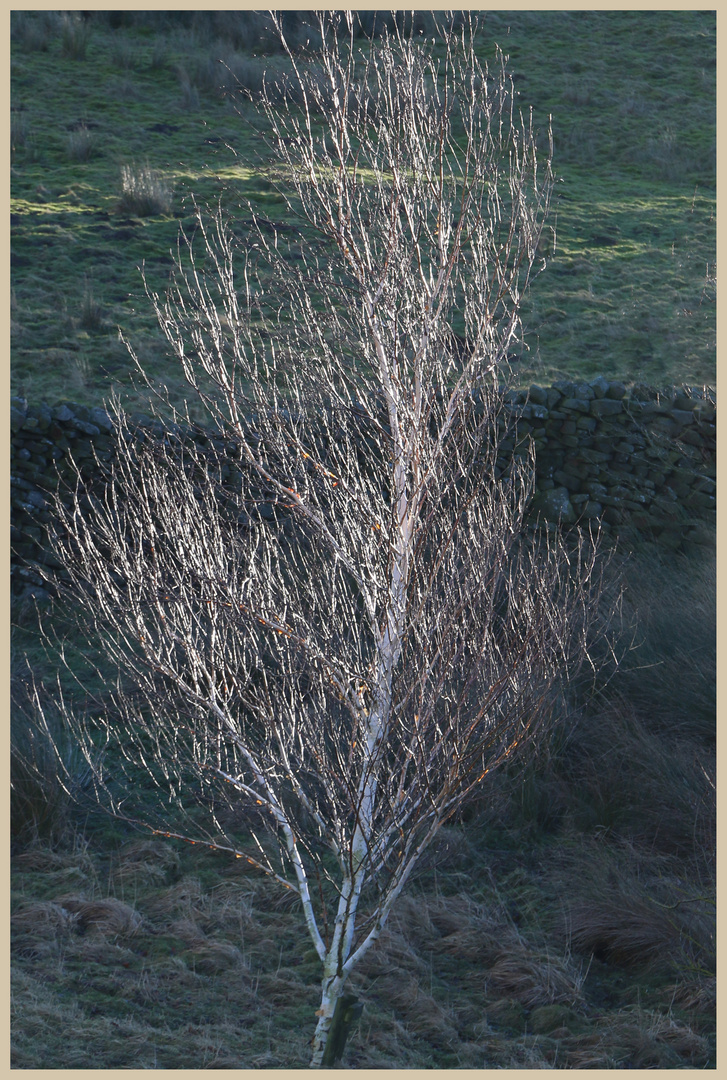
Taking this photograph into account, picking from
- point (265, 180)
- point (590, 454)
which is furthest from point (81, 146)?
point (590, 454)

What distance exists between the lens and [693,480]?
1045cm

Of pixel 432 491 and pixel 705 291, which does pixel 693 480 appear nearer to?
pixel 705 291

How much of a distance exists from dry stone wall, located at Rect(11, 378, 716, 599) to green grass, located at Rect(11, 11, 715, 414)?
91 centimetres

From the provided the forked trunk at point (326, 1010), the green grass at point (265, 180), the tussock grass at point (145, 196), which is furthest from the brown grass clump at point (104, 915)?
the tussock grass at point (145, 196)

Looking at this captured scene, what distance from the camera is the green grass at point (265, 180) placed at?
1252 centimetres

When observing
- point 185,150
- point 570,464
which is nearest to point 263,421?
point 570,464

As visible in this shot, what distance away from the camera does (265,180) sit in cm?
1318

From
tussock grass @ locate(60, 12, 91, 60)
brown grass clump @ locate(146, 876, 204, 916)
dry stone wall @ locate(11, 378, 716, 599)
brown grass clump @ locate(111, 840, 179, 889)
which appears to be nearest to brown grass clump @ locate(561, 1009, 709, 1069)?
brown grass clump @ locate(146, 876, 204, 916)

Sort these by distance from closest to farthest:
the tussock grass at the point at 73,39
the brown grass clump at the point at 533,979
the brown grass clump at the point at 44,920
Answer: the brown grass clump at the point at 533,979, the brown grass clump at the point at 44,920, the tussock grass at the point at 73,39

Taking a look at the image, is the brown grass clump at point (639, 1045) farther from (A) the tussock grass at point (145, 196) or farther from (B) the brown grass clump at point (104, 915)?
(A) the tussock grass at point (145, 196)

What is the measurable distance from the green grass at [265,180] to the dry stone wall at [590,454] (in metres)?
0.91

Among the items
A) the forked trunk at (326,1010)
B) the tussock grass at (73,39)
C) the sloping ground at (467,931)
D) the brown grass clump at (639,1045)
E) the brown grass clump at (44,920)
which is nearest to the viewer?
the forked trunk at (326,1010)

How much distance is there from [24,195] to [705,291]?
36.2 feet

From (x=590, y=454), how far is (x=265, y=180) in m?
6.33
